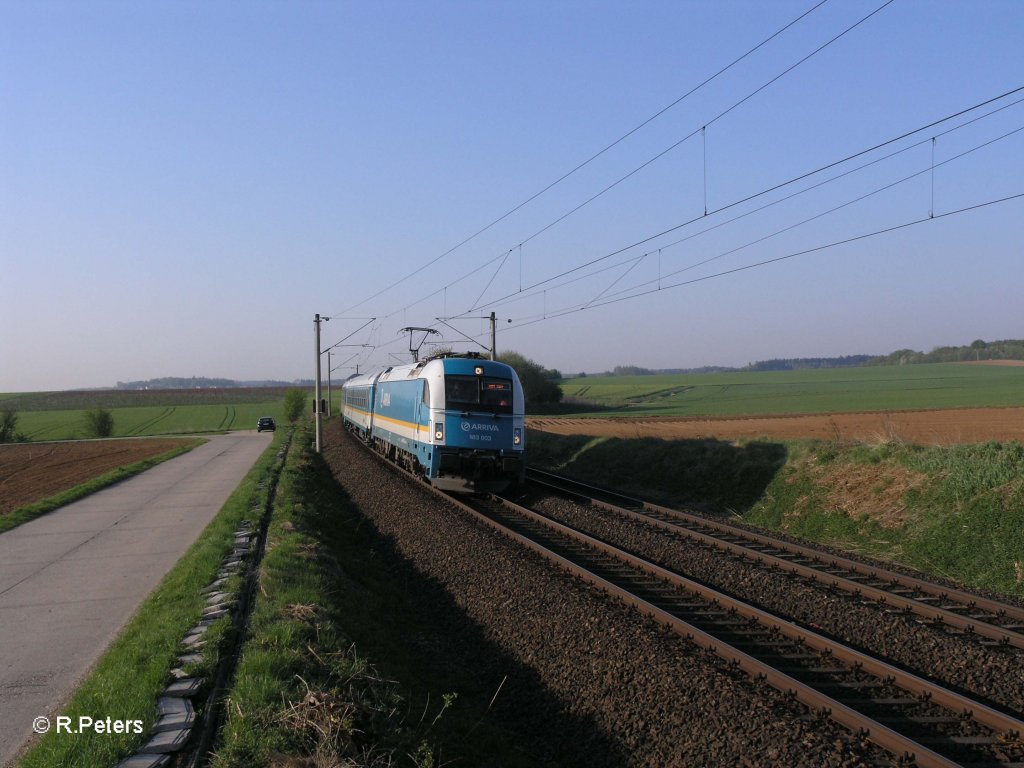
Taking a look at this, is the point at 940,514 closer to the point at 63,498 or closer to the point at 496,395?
the point at 496,395

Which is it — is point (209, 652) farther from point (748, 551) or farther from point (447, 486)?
point (447, 486)

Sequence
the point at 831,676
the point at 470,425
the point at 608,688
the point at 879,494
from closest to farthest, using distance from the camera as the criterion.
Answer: the point at 608,688
the point at 831,676
the point at 879,494
the point at 470,425

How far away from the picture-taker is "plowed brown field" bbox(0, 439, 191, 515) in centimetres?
2427

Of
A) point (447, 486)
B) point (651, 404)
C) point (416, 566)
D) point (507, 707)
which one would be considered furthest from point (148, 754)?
point (651, 404)

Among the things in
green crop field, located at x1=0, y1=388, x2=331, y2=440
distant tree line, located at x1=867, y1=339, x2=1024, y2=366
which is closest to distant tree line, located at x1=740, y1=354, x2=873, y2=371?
distant tree line, located at x1=867, y1=339, x2=1024, y2=366

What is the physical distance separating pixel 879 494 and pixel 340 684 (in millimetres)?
11813

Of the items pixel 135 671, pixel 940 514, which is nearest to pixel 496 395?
pixel 940 514

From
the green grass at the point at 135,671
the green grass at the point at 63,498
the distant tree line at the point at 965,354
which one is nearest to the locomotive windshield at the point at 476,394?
the green grass at the point at 135,671

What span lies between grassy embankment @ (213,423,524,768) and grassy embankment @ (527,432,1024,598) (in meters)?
7.85

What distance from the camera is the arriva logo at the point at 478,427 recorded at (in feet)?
60.4

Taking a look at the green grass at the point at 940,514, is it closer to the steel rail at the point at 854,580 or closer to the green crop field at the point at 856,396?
the steel rail at the point at 854,580

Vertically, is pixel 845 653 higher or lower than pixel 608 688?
higher

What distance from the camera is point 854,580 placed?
1052 centimetres

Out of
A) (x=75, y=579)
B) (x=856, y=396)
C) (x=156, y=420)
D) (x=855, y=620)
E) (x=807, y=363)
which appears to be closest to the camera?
(x=855, y=620)
